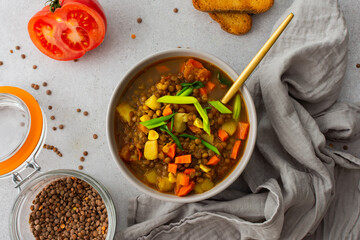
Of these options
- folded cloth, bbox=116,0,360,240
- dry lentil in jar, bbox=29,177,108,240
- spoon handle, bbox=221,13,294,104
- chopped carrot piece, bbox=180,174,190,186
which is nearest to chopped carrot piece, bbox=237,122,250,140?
spoon handle, bbox=221,13,294,104

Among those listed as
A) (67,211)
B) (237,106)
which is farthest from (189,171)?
(67,211)

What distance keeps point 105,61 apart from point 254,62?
1.23 m

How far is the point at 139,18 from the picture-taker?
272 cm

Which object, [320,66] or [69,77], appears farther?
[69,77]

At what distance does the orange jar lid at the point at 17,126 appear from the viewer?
2490 millimetres

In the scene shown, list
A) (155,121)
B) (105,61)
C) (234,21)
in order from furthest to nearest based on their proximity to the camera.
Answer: (105,61), (234,21), (155,121)

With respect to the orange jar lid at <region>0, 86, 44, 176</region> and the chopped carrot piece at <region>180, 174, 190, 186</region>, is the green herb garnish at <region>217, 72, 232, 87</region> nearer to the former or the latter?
the chopped carrot piece at <region>180, 174, 190, 186</region>

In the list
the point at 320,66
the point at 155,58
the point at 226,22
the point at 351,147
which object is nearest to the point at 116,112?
the point at 155,58

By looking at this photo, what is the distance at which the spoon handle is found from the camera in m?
2.00

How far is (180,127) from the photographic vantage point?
7.11 ft

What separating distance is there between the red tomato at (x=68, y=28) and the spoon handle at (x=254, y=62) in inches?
43.2

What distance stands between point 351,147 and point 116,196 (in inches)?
69.5

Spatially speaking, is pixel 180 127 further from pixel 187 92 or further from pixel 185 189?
pixel 185 189

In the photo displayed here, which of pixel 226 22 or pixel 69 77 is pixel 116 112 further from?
pixel 226 22
